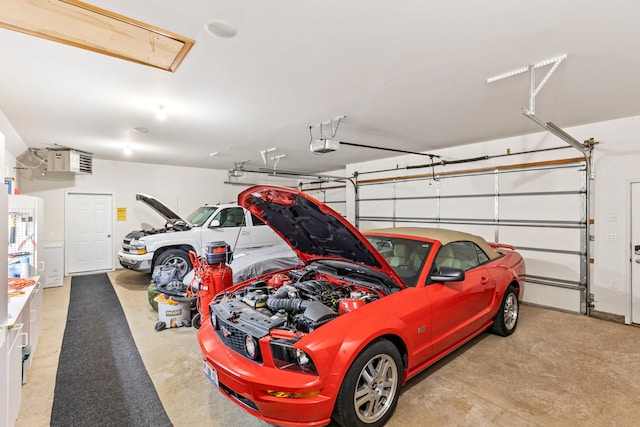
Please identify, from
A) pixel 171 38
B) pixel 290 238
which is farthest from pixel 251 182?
pixel 171 38

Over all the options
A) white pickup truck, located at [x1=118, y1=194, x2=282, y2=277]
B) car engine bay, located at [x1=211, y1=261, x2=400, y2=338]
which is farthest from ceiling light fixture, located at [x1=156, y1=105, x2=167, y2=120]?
car engine bay, located at [x1=211, y1=261, x2=400, y2=338]

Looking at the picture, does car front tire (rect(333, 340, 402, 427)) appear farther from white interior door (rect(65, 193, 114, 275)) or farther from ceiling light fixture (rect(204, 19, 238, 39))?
white interior door (rect(65, 193, 114, 275))

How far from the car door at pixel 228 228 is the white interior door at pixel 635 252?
651 cm

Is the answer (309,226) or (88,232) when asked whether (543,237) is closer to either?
(309,226)

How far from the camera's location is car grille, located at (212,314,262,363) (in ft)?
6.36

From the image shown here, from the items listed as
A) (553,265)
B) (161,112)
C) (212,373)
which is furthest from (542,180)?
(161,112)

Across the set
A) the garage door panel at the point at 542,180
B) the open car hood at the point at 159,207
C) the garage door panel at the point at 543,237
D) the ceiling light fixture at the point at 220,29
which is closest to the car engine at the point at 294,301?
the ceiling light fixture at the point at 220,29

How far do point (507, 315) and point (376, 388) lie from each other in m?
2.43

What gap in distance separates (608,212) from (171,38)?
5826 mm

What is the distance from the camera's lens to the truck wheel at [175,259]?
573 cm

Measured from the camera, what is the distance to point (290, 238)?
325 cm

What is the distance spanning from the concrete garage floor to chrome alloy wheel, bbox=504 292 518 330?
0.19m

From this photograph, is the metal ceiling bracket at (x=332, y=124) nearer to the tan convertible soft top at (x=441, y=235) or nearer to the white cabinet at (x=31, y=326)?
the tan convertible soft top at (x=441, y=235)

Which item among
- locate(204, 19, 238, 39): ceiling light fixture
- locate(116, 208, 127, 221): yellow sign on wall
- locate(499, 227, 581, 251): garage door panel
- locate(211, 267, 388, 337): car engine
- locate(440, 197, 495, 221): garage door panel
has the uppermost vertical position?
locate(204, 19, 238, 39): ceiling light fixture
